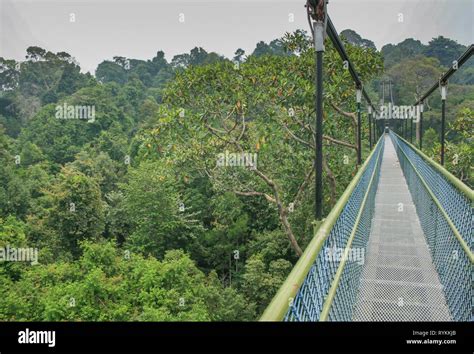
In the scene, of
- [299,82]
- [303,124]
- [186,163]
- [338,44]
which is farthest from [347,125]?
[338,44]

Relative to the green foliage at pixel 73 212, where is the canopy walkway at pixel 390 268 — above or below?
above

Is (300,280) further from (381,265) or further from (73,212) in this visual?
(73,212)

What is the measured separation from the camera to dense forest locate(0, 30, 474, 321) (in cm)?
1008

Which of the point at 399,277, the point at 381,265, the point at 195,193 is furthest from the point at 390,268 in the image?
→ the point at 195,193

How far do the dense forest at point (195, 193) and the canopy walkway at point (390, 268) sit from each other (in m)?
2.60

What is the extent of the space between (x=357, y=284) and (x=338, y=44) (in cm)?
210

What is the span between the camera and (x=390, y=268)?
13.2ft

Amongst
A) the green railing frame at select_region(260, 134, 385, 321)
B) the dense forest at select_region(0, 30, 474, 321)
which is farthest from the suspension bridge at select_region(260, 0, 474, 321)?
the dense forest at select_region(0, 30, 474, 321)

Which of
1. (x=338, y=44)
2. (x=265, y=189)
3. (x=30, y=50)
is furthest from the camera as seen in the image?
(x=30, y=50)

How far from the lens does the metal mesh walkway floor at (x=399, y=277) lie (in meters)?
3.14

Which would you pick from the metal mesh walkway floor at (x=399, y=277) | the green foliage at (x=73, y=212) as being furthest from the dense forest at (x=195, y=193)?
the metal mesh walkway floor at (x=399, y=277)

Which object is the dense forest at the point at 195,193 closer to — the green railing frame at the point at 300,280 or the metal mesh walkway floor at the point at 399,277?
the metal mesh walkway floor at the point at 399,277

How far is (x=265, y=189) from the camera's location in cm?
1309
